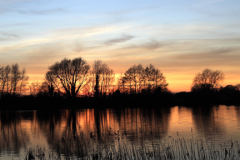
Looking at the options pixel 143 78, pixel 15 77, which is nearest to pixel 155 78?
pixel 143 78

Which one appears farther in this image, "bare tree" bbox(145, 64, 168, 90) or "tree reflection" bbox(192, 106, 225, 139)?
"bare tree" bbox(145, 64, 168, 90)

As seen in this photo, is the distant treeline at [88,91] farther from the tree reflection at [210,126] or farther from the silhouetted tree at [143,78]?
the tree reflection at [210,126]

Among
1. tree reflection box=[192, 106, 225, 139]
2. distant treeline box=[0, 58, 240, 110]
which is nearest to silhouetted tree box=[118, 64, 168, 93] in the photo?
distant treeline box=[0, 58, 240, 110]

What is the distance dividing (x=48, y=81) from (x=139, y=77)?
2765 cm

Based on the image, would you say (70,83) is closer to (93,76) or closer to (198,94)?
(93,76)

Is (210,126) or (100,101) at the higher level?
(100,101)

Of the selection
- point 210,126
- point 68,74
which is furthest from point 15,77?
point 210,126

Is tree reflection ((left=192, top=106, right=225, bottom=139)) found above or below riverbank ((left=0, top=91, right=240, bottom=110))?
below

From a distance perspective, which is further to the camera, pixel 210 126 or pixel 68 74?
pixel 68 74

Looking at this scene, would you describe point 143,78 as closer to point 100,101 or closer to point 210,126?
point 100,101

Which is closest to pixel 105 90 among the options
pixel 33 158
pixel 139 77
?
pixel 139 77

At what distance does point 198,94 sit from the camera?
303ft

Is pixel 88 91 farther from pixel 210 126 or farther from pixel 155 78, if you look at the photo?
pixel 210 126

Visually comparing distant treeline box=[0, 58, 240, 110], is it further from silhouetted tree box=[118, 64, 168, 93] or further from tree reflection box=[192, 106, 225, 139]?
tree reflection box=[192, 106, 225, 139]
